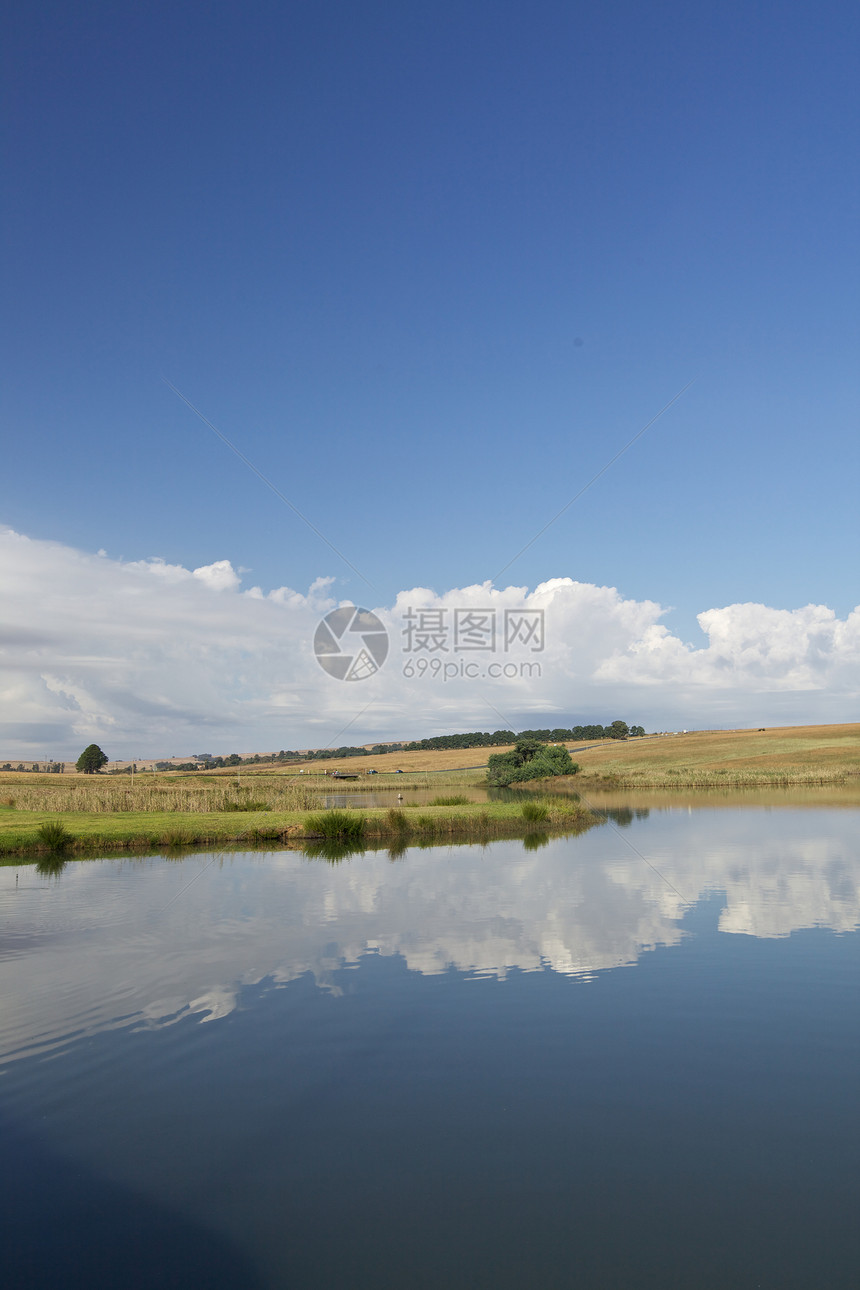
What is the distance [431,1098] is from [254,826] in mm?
25684

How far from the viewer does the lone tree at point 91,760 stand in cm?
11081

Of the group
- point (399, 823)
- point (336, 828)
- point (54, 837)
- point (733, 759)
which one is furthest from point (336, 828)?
point (733, 759)

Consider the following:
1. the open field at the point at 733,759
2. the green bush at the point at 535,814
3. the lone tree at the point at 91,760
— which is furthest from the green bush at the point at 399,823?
the lone tree at the point at 91,760

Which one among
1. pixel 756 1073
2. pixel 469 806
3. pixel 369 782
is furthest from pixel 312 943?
pixel 369 782

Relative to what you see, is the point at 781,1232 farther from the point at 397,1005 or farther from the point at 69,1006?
the point at 69,1006

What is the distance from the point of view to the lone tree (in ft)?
364

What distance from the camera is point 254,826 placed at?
32.7 metres

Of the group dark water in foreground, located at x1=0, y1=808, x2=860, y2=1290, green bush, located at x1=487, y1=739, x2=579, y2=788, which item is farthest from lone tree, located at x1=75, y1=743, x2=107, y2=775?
dark water in foreground, located at x1=0, y1=808, x2=860, y2=1290

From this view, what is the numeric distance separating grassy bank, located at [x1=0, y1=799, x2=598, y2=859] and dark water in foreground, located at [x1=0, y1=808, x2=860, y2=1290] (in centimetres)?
1295

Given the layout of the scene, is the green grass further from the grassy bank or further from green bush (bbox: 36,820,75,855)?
green bush (bbox: 36,820,75,855)

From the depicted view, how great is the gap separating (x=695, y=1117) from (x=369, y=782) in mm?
71464

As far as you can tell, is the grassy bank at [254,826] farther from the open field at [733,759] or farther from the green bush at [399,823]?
the open field at [733,759]

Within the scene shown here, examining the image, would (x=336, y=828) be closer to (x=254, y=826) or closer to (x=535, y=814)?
(x=254, y=826)

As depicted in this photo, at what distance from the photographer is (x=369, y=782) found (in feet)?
256
